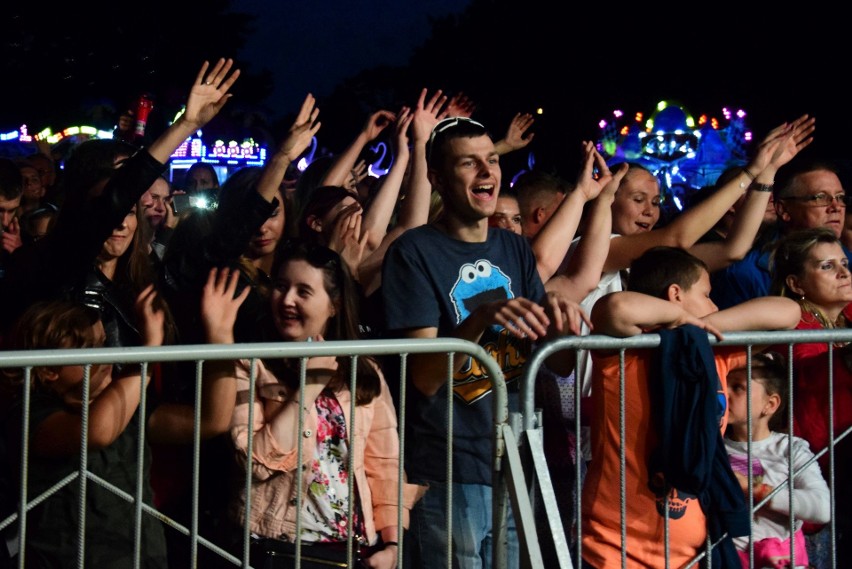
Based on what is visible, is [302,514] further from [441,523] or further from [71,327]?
[71,327]

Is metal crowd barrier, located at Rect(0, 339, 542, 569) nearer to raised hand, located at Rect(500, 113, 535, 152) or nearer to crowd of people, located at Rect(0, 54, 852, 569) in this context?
crowd of people, located at Rect(0, 54, 852, 569)

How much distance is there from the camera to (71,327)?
3.79 meters

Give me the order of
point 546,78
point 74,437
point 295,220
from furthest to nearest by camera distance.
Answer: point 546,78, point 295,220, point 74,437

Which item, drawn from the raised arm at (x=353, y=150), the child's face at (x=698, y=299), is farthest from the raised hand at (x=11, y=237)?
the child's face at (x=698, y=299)

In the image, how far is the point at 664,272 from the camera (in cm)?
437

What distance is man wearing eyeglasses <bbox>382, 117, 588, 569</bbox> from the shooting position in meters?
3.97

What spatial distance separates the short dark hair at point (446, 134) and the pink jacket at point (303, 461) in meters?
0.99

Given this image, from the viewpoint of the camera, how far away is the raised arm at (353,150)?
6.09 m

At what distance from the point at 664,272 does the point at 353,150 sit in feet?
7.77

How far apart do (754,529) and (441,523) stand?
1.33m

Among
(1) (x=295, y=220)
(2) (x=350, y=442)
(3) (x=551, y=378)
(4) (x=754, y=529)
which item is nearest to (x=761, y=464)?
(4) (x=754, y=529)

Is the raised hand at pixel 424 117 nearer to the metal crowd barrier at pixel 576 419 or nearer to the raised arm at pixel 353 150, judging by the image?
the raised arm at pixel 353 150

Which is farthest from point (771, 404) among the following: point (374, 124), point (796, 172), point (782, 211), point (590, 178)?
point (374, 124)

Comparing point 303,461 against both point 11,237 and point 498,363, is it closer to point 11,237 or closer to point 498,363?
point 498,363
